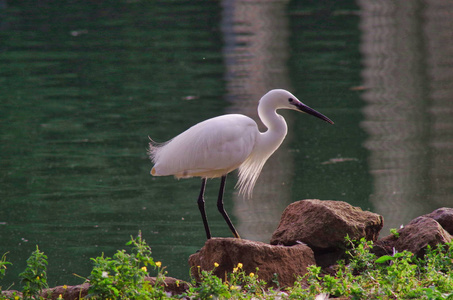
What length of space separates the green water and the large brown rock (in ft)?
3.96

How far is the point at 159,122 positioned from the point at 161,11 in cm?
1104

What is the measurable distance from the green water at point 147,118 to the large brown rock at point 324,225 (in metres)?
1.21

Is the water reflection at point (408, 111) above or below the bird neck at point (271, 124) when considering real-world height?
below

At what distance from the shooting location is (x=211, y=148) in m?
5.44

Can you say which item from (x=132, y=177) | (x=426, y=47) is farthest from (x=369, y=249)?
(x=426, y=47)

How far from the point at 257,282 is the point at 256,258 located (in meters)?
0.27

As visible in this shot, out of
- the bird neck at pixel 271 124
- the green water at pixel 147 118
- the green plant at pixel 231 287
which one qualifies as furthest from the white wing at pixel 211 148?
the green plant at pixel 231 287

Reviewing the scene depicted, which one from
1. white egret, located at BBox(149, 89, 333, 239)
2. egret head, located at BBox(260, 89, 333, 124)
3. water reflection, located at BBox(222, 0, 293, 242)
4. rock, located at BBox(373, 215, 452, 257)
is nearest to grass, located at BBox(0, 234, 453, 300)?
rock, located at BBox(373, 215, 452, 257)

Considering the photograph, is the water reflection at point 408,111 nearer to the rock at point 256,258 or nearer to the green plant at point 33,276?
the rock at point 256,258

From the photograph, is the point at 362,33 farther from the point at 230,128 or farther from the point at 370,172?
the point at 230,128

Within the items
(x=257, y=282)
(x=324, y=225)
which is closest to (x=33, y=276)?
(x=257, y=282)

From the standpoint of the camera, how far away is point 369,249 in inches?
194

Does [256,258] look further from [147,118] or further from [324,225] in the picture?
[147,118]

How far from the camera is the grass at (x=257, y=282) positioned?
3.74 meters
